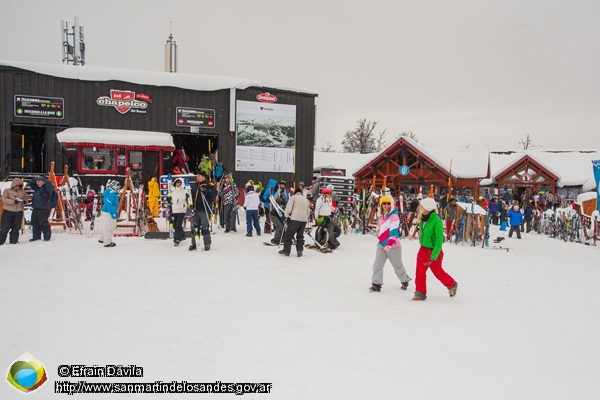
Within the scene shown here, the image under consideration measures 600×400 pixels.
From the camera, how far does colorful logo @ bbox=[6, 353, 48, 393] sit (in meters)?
3.60

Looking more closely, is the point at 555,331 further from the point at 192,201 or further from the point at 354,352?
the point at 192,201

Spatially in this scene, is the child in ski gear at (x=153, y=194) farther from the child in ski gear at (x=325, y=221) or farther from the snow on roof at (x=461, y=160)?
the snow on roof at (x=461, y=160)

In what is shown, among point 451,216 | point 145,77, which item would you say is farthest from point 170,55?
point 451,216

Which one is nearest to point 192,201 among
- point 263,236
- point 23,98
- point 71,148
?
point 263,236

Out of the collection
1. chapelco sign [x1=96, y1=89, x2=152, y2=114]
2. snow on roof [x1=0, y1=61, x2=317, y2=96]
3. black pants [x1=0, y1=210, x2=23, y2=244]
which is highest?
snow on roof [x1=0, y1=61, x2=317, y2=96]

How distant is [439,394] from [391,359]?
74cm

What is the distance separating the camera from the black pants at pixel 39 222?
1108 cm

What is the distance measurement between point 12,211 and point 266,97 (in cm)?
1469

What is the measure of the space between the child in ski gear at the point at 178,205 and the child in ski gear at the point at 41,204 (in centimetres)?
306

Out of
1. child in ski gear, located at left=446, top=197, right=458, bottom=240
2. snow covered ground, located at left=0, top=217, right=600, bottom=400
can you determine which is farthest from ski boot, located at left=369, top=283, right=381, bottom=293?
child in ski gear, located at left=446, top=197, right=458, bottom=240

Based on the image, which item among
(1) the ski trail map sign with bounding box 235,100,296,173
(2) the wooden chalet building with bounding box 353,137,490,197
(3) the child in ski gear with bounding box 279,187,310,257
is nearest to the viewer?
(3) the child in ski gear with bounding box 279,187,310,257

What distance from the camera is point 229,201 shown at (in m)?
14.0

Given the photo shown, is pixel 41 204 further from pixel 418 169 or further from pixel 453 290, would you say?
pixel 418 169

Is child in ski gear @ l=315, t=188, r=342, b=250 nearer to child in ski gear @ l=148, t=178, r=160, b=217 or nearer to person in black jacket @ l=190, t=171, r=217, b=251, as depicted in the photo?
person in black jacket @ l=190, t=171, r=217, b=251
